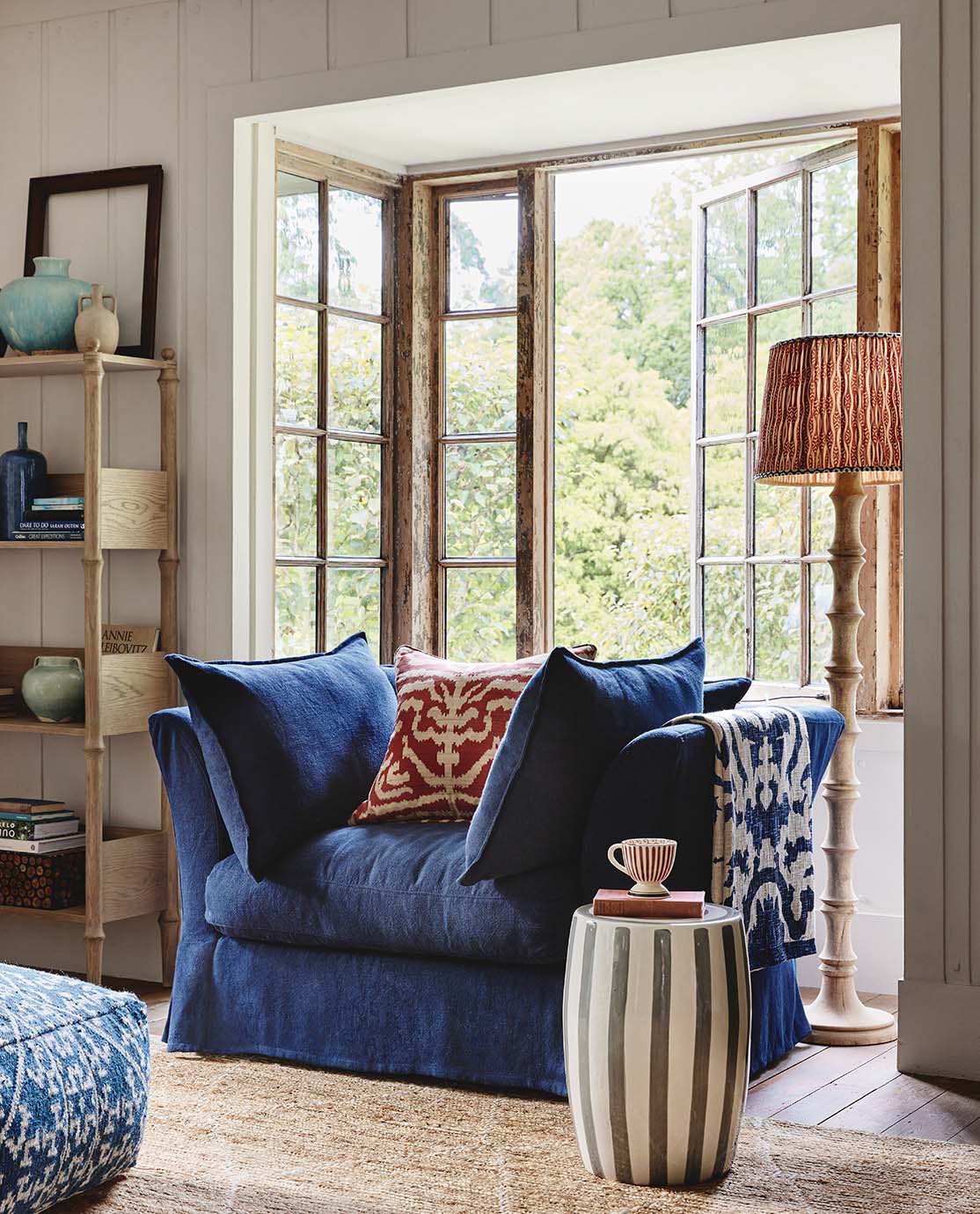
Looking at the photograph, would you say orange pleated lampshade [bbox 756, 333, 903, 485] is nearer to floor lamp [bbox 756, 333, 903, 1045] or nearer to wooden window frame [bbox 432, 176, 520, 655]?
floor lamp [bbox 756, 333, 903, 1045]

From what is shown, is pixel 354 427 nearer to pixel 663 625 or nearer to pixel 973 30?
pixel 973 30

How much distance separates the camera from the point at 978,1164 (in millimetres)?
2564

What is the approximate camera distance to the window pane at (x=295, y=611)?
165 inches

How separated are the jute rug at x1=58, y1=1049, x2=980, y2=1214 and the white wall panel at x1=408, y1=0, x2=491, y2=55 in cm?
245

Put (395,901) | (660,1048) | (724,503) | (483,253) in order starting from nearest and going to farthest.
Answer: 1. (660,1048)
2. (395,901)
3. (724,503)
4. (483,253)

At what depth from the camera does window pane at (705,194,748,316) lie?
4.11 meters

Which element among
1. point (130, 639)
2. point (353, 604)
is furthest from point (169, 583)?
point (353, 604)

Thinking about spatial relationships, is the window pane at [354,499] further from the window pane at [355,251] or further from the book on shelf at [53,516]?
the book on shelf at [53,516]

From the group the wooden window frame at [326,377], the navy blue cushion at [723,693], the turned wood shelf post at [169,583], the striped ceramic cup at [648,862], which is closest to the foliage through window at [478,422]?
the wooden window frame at [326,377]

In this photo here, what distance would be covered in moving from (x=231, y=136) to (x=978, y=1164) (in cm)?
301

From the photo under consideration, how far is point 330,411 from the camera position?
4344 millimetres

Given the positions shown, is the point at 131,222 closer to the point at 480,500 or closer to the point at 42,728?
the point at 480,500

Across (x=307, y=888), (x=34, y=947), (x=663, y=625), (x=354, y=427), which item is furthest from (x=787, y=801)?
(x=663, y=625)

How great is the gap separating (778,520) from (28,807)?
2112 mm
